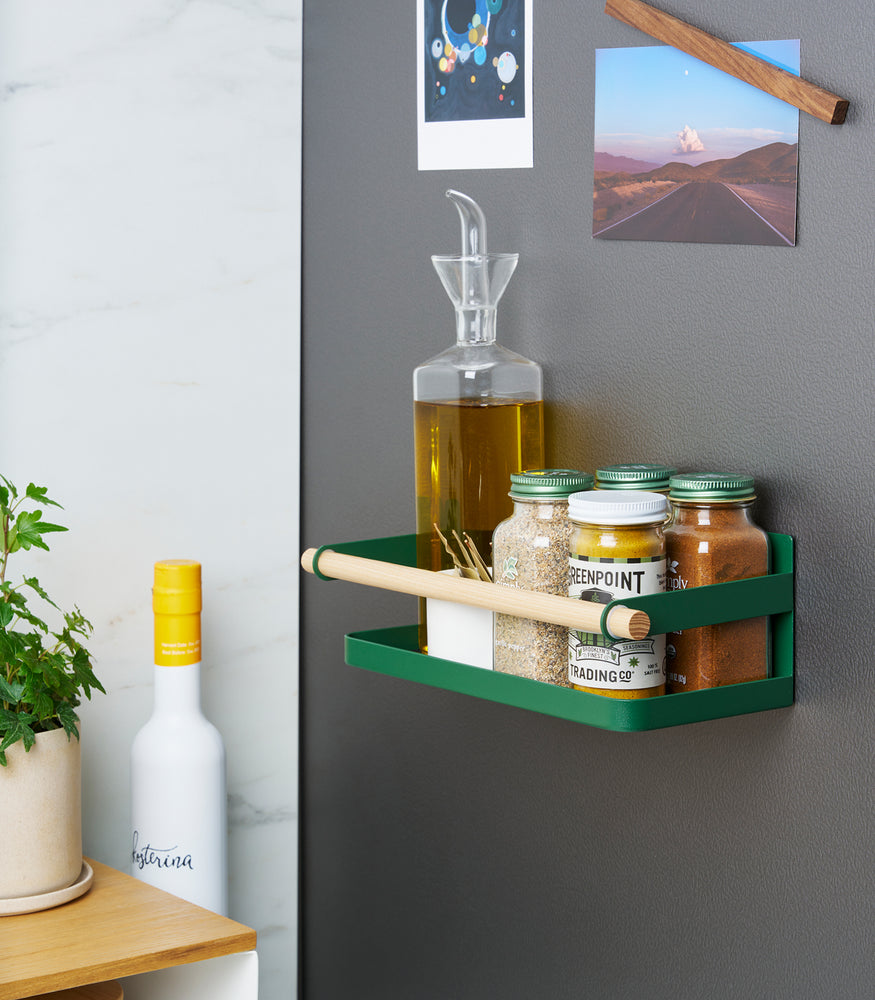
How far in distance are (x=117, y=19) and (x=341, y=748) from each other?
32.1 inches

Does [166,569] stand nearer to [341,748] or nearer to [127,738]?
[127,738]

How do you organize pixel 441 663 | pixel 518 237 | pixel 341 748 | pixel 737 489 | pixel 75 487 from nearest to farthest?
1. pixel 737 489
2. pixel 441 663
3. pixel 518 237
4. pixel 75 487
5. pixel 341 748

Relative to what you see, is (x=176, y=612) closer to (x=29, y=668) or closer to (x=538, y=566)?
(x=29, y=668)

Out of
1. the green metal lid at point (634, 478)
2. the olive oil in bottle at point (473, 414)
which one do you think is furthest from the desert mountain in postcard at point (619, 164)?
the green metal lid at point (634, 478)

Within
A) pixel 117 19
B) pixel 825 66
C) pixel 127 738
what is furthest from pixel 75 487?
pixel 825 66

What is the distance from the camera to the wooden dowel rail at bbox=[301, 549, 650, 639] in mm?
856

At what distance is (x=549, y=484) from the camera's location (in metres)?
1.00

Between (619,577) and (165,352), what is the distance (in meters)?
0.65

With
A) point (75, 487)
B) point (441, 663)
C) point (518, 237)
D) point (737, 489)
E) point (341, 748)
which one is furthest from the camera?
point (341, 748)

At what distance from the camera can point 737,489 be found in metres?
0.95

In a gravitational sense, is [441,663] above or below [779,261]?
below

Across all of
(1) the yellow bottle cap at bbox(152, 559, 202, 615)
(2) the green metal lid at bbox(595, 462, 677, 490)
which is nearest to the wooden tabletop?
(1) the yellow bottle cap at bbox(152, 559, 202, 615)

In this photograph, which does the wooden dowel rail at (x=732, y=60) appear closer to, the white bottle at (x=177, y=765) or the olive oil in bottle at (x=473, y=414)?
the olive oil in bottle at (x=473, y=414)

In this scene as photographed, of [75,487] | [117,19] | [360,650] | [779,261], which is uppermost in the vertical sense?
[117,19]
